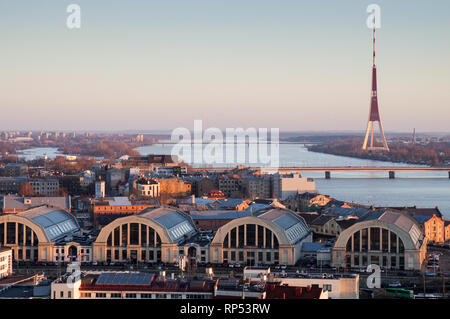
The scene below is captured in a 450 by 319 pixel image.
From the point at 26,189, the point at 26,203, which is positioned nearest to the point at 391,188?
the point at 26,189

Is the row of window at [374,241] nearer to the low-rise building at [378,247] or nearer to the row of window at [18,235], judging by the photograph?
the low-rise building at [378,247]

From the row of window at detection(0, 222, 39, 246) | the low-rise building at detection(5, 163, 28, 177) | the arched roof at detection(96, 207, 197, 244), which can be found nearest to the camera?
the arched roof at detection(96, 207, 197, 244)

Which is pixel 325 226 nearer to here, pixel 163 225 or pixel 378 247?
pixel 378 247

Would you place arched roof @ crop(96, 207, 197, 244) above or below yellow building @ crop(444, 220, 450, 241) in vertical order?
above

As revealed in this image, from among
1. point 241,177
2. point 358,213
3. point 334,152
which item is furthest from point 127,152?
point 358,213

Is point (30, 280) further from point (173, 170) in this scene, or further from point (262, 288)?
point (173, 170)

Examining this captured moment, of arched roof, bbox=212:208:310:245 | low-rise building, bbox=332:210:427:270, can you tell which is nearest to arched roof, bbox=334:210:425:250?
low-rise building, bbox=332:210:427:270

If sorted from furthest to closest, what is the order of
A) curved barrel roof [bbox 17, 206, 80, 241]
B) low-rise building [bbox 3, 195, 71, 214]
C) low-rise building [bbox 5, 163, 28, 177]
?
low-rise building [bbox 5, 163, 28, 177] → low-rise building [bbox 3, 195, 71, 214] → curved barrel roof [bbox 17, 206, 80, 241]

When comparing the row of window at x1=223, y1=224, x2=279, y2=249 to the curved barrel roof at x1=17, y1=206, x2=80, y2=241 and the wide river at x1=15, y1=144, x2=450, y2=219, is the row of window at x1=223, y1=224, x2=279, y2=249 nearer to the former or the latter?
the curved barrel roof at x1=17, y1=206, x2=80, y2=241
